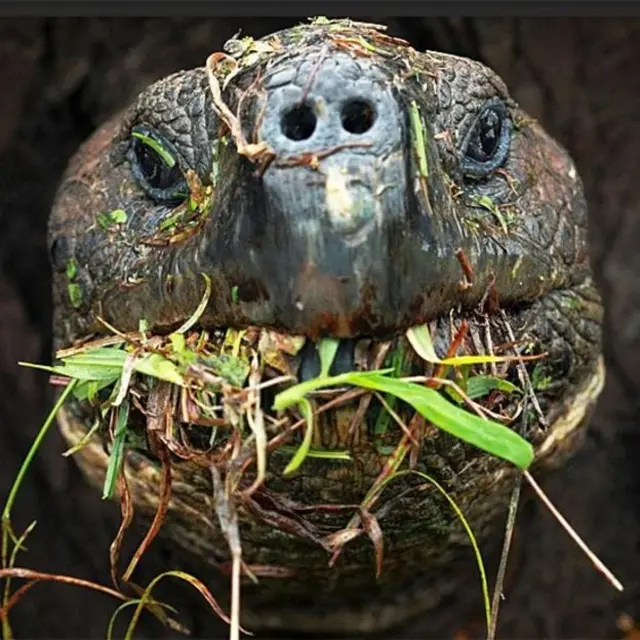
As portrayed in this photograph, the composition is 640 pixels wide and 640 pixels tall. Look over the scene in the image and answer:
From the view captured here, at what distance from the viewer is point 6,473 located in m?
3.91

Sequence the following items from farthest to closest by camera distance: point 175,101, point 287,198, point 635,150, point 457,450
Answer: point 635,150 → point 175,101 → point 457,450 → point 287,198

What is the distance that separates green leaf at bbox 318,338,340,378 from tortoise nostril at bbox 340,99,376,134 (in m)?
0.30

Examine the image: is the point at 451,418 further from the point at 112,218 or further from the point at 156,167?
the point at 112,218

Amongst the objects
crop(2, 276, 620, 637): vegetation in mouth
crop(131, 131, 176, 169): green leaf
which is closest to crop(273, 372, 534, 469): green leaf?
crop(2, 276, 620, 637): vegetation in mouth

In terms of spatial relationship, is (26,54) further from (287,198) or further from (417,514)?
(287,198)

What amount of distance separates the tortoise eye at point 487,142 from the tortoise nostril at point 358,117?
0.62 m

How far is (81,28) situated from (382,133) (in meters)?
2.37

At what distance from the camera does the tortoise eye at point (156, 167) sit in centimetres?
241

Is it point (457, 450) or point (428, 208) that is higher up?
point (428, 208)

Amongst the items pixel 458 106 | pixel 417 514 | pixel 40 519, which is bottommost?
pixel 40 519

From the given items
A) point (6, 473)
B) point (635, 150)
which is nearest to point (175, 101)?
point (6, 473)

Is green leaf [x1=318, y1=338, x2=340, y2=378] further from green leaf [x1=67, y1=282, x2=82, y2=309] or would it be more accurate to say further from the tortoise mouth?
green leaf [x1=67, y1=282, x2=82, y2=309]

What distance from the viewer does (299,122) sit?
175 cm

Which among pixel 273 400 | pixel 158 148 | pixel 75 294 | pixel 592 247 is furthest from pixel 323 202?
pixel 592 247
